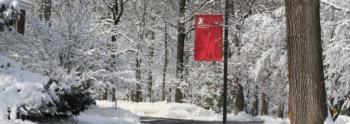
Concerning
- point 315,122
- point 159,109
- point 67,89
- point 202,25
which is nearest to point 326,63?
point 202,25

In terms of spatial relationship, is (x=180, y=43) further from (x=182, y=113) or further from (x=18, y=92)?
(x=18, y=92)

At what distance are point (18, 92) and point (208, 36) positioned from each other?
642cm

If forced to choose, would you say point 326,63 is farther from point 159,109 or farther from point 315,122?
point 159,109

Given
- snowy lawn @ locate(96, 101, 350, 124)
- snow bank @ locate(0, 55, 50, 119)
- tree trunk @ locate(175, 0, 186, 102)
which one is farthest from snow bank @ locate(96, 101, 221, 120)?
snow bank @ locate(0, 55, 50, 119)

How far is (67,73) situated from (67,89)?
9.44ft

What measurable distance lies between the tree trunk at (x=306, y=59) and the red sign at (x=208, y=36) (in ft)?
31.4

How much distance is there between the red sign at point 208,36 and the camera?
17.6 metres

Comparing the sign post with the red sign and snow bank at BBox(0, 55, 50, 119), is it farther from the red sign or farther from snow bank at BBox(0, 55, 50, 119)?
snow bank at BBox(0, 55, 50, 119)

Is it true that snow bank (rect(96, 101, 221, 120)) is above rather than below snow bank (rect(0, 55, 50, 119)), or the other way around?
below

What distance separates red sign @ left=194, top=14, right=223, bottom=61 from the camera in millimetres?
17641

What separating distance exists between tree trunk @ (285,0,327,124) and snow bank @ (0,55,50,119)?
785 cm

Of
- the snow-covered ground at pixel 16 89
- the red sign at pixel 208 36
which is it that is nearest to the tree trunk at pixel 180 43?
the red sign at pixel 208 36

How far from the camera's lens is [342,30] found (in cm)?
1723

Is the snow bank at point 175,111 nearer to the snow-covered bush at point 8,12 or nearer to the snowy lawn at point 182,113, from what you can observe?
the snowy lawn at point 182,113
